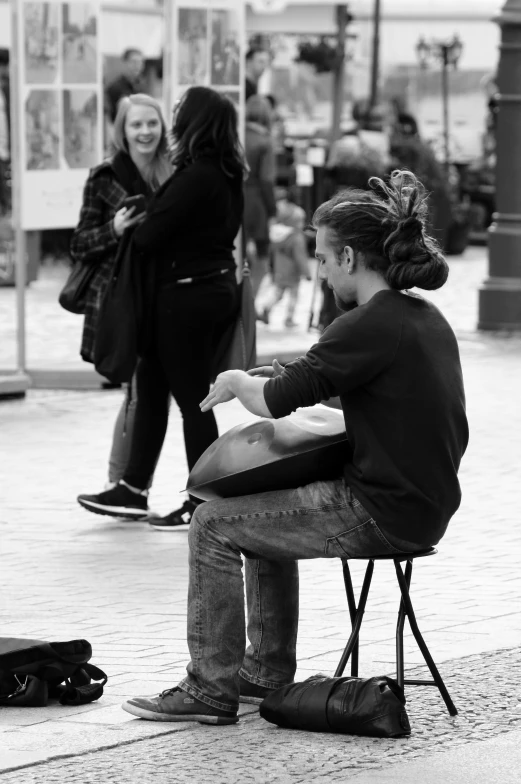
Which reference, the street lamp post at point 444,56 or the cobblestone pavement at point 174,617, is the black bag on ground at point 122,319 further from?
the street lamp post at point 444,56

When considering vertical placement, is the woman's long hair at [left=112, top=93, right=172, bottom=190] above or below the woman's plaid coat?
above

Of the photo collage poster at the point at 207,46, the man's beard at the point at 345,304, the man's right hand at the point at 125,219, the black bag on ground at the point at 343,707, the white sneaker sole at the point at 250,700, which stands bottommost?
the white sneaker sole at the point at 250,700

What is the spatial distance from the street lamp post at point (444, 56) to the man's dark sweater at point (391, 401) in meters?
20.8

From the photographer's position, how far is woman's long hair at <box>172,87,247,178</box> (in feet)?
23.1

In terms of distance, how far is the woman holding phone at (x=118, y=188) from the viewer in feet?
25.1

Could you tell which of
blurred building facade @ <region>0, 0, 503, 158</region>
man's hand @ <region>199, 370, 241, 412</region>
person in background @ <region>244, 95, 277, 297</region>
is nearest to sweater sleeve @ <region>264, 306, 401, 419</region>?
man's hand @ <region>199, 370, 241, 412</region>

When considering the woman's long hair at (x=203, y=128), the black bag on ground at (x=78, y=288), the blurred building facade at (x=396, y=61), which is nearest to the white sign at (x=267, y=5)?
the blurred building facade at (x=396, y=61)

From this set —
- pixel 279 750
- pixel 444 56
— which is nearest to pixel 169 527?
pixel 279 750

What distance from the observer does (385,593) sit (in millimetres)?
6336

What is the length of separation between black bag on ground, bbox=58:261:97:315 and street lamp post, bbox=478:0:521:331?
7436 mm

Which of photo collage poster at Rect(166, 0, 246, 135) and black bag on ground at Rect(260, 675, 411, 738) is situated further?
photo collage poster at Rect(166, 0, 246, 135)

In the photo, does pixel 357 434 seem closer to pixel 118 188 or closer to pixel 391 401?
pixel 391 401

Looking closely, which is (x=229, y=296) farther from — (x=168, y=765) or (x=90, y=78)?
(x=90, y=78)

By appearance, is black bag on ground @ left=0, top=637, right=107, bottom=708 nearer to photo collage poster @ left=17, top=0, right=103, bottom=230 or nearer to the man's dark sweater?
the man's dark sweater
